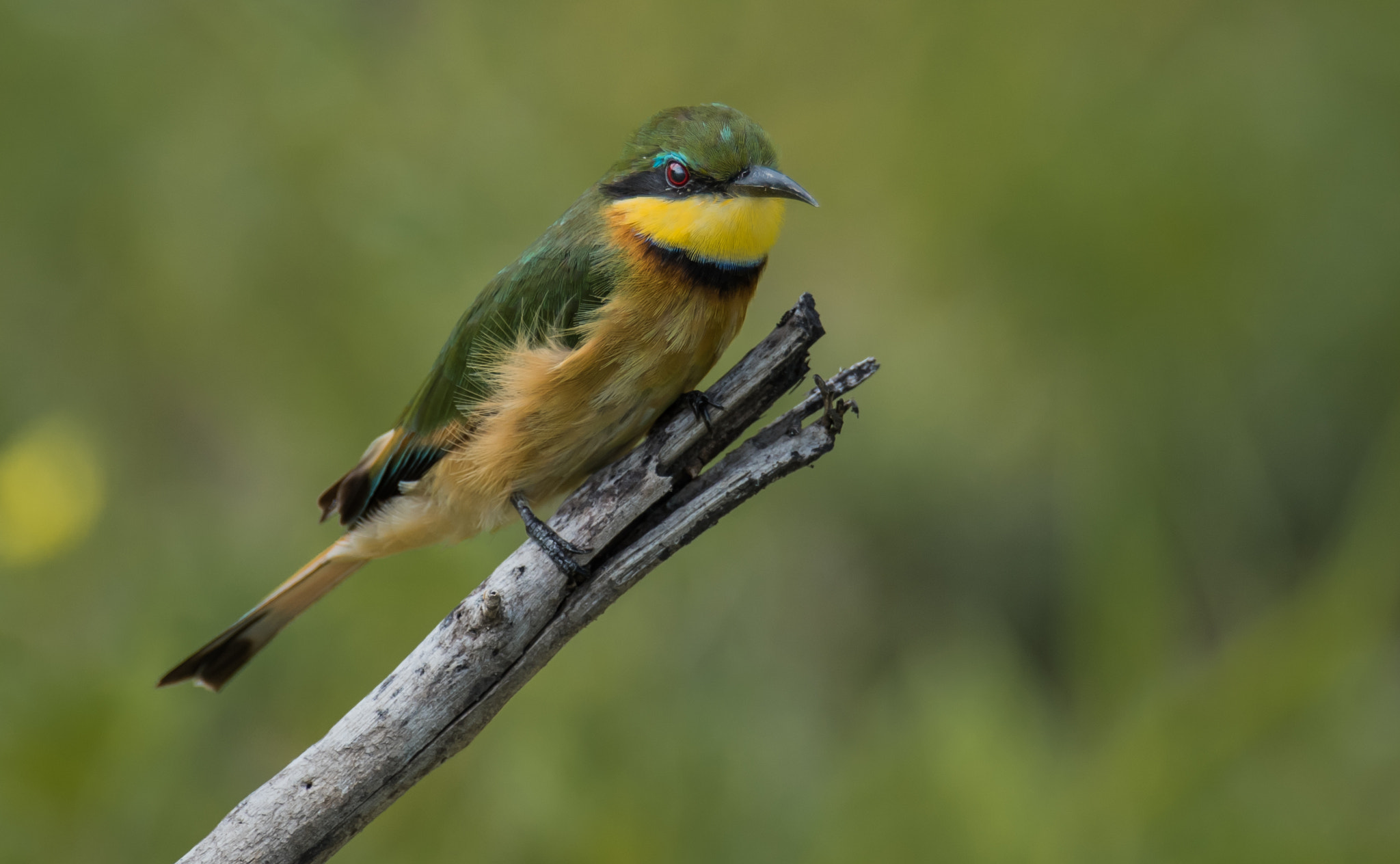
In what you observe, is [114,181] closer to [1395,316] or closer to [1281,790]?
[1281,790]

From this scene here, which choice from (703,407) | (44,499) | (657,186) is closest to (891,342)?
(657,186)

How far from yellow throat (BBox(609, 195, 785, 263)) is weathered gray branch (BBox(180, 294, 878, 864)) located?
0.27 m

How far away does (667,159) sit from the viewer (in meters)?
1.95

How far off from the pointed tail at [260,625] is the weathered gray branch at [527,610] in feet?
2.03

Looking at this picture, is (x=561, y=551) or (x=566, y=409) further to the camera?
(x=566, y=409)

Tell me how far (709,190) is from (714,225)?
83mm

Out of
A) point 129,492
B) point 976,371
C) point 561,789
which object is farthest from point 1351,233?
point 129,492

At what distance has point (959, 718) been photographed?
316 centimetres

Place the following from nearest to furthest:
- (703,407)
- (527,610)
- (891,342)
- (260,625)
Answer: (527,610), (703,407), (260,625), (891,342)

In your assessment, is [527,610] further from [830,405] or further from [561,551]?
[830,405]

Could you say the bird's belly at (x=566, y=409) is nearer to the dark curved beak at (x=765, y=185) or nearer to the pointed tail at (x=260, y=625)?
the dark curved beak at (x=765, y=185)

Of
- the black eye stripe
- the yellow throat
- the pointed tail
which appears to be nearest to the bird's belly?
the yellow throat

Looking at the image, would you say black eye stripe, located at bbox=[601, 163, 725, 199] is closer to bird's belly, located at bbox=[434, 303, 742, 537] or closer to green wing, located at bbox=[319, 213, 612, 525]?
green wing, located at bbox=[319, 213, 612, 525]

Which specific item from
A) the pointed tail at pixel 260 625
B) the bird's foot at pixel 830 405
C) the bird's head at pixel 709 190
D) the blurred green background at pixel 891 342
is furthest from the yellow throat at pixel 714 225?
the blurred green background at pixel 891 342
